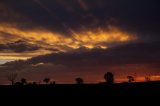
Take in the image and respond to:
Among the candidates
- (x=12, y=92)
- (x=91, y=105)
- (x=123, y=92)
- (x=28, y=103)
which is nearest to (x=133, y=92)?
(x=123, y=92)

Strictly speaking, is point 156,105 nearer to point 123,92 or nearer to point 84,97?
point 123,92

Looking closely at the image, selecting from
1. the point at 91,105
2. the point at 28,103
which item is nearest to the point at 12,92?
the point at 28,103

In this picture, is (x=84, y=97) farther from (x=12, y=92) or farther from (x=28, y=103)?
(x=12, y=92)

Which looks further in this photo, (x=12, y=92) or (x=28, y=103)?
(x=12, y=92)

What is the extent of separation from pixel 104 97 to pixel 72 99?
3653 millimetres

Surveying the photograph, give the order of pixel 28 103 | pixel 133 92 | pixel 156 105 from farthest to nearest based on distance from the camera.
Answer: pixel 133 92 → pixel 28 103 → pixel 156 105

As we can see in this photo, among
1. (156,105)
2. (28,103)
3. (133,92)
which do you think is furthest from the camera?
(133,92)

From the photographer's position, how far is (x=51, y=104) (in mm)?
34156

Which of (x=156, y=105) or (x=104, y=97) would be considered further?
(x=104, y=97)

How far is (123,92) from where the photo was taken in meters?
37.8

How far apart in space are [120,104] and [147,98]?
3.45 meters

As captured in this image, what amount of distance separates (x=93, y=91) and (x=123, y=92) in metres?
3.74

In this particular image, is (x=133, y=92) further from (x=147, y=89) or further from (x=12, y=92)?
(x=12, y=92)

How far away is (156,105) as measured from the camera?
107 feet
